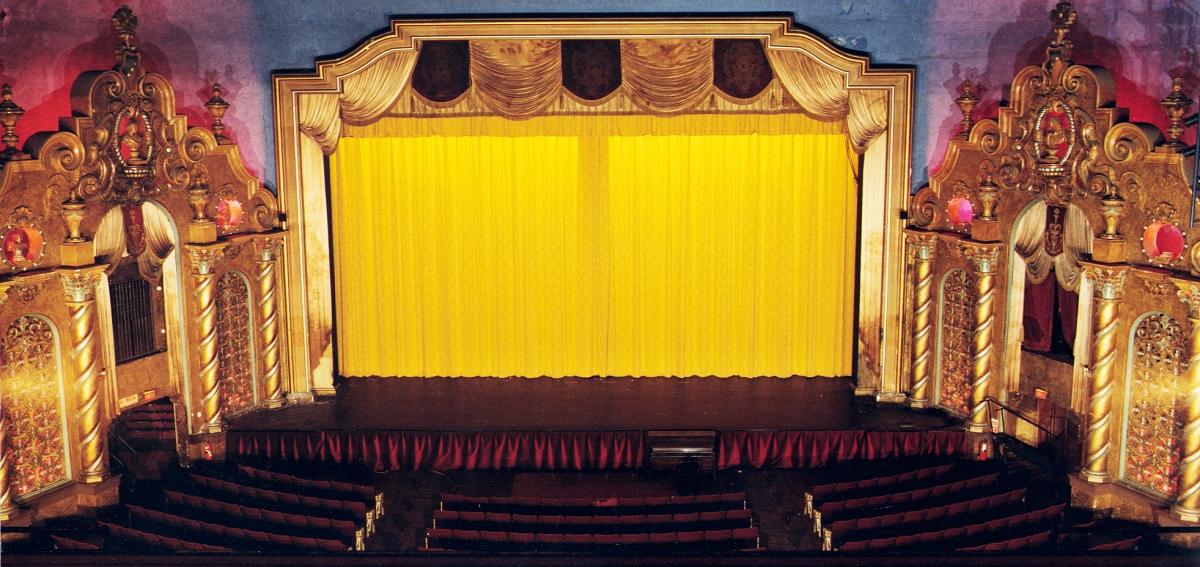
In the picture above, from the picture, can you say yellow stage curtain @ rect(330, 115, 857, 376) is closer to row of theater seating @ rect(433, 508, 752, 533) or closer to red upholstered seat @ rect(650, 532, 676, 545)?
row of theater seating @ rect(433, 508, 752, 533)

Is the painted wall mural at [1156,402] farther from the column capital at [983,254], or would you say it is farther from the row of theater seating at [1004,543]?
the column capital at [983,254]

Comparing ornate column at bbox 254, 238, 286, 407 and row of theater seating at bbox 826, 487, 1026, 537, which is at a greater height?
ornate column at bbox 254, 238, 286, 407

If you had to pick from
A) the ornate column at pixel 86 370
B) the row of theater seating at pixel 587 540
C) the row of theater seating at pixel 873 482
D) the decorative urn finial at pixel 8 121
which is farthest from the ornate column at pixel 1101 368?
the decorative urn finial at pixel 8 121

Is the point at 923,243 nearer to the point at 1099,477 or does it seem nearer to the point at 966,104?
the point at 966,104

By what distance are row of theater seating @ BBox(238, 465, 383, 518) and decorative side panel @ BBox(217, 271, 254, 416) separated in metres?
1.81

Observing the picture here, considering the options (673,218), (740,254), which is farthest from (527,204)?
(740,254)

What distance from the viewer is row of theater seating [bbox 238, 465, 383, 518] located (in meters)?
12.7

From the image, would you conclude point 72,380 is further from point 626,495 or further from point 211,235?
point 626,495

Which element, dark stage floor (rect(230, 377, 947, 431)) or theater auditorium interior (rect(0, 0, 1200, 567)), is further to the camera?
dark stage floor (rect(230, 377, 947, 431))

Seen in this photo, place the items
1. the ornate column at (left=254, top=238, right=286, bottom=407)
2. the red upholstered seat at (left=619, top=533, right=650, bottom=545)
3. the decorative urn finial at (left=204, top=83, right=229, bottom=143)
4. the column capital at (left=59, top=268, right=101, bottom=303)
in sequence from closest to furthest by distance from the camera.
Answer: the red upholstered seat at (left=619, top=533, right=650, bottom=545) < the column capital at (left=59, top=268, right=101, bottom=303) < the decorative urn finial at (left=204, top=83, right=229, bottom=143) < the ornate column at (left=254, top=238, right=286, bottom=407)

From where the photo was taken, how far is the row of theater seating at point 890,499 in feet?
39.6

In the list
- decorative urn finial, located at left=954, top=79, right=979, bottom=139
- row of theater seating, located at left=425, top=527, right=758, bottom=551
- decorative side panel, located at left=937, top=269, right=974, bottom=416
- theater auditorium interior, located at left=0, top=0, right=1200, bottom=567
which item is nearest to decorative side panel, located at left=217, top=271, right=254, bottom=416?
theater auditorium interior, located at left=0, top=0, right=1200, bottom=567

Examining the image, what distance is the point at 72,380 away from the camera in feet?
41.1

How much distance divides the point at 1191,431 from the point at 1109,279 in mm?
1720
